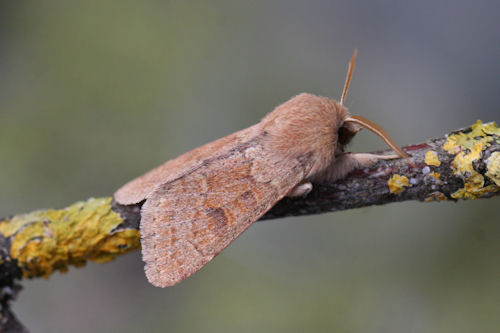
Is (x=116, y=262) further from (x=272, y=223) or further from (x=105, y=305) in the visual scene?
(x=272, y=223)

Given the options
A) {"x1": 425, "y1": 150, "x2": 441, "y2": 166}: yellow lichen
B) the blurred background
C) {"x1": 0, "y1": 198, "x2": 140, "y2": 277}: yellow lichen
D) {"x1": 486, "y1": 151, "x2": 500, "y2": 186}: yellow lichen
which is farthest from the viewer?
the blurred background

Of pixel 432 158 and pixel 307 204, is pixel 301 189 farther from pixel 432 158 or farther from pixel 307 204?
pixel 432 158

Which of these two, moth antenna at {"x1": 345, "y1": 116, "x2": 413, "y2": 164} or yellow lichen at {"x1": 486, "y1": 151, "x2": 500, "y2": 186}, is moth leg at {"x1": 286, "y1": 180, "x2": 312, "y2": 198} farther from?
yellow lichen at {"x1": 486, "y1": 151, "x2": 500, "y2": 186}

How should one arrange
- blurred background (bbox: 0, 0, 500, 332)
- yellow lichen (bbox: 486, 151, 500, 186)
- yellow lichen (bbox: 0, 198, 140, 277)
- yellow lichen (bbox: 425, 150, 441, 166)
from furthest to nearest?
blurred background (bbox: 0, 0, 500, 332) → yellow lichen (bbox: 0, 198, 140, 277) → yellow lichen (bbox: 425, 150, 441, 166) → yellow lichen (bbox: 486, 151, 500, 186)

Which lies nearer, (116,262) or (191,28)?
(116,262)

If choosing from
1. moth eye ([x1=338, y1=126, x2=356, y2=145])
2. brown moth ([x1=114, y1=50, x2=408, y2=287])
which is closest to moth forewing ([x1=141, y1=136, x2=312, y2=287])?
brown moth ([x1=114, y1=50, x2=408, y2=287])

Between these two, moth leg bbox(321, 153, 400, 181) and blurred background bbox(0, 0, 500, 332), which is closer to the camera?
moth leg bbox(321, 153, 400, 181)

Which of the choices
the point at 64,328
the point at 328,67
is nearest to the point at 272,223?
the point at 328,67

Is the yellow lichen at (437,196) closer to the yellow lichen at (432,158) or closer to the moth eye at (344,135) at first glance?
the yellow lichen at (432,158)
